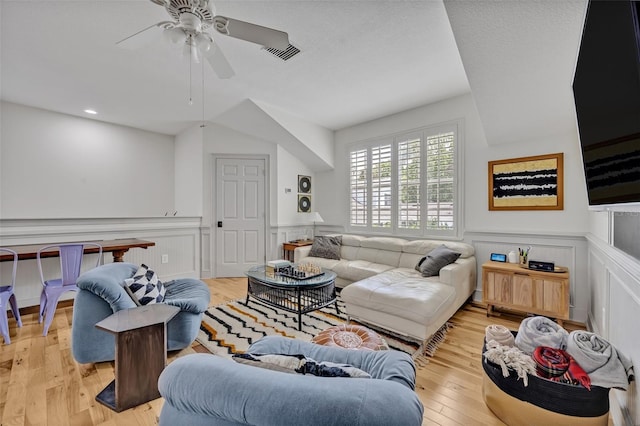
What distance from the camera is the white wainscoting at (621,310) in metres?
1.31

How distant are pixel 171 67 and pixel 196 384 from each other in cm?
325

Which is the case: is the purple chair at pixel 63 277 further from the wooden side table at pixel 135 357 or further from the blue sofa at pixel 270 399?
the blue sofa at pixel 270 399

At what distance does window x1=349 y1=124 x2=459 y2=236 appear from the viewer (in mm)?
3820

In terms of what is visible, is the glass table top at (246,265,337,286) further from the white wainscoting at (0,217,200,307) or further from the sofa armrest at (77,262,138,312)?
the white wainscoting at (0,217,200,307)

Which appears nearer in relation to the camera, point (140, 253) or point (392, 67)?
point (392, 67)

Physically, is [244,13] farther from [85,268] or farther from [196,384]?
[85,268]

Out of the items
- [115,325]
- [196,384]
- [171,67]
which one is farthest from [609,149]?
[171,67]

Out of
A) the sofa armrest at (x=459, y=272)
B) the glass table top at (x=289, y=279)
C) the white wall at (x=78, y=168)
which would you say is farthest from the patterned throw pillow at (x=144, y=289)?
the white wall at (x=78, y=168)

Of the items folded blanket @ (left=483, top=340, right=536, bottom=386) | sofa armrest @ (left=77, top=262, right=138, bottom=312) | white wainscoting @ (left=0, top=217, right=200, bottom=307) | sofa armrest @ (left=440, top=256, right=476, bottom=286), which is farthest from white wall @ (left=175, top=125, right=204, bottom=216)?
folded blanket @ (left=483, top=340, right=536, bottom=386)

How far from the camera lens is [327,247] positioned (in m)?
4.43

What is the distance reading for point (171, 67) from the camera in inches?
116

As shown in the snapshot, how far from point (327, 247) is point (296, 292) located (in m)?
1.69

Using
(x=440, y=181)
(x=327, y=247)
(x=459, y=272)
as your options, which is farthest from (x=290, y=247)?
(x=459, y=272)

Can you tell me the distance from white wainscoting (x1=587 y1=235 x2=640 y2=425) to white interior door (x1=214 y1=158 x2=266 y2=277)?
14.1 ft
